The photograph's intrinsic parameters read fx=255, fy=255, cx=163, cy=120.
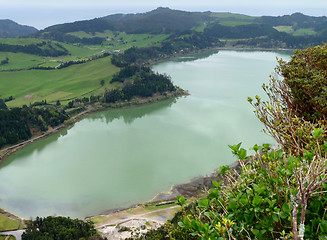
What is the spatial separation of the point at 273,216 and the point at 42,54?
153 metres

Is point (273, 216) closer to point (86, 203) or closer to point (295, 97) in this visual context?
point (295, 97)

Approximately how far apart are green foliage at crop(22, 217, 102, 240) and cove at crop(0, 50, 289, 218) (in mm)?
4552

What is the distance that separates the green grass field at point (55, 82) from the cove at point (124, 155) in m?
22.2

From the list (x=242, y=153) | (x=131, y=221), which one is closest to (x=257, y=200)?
(x=242, y=153)

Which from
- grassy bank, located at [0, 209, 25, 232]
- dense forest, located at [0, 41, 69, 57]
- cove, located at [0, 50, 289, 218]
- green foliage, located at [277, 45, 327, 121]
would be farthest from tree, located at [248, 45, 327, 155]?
dense forest, located at [0, 41, 69, 57]

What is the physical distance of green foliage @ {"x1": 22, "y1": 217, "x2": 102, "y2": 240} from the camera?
22.2 m

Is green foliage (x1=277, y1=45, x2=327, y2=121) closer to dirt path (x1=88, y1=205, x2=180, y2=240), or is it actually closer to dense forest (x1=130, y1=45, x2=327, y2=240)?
dense forest (x1=130, y1=45, x2=327, y2=240)

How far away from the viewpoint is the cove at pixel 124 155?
3123 centimetres

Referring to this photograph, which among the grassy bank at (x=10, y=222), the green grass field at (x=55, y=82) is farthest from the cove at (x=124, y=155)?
the green grass field at (x=55, y=82)

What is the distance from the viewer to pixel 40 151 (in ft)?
149

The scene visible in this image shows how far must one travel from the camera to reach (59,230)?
2264 centimetres

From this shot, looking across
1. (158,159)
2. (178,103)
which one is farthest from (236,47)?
(158,159)

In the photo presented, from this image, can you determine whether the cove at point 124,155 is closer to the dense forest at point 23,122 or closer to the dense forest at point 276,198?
the dense forest at point 23,122

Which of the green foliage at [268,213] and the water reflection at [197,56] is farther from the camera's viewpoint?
the water reflection at [197,56]
